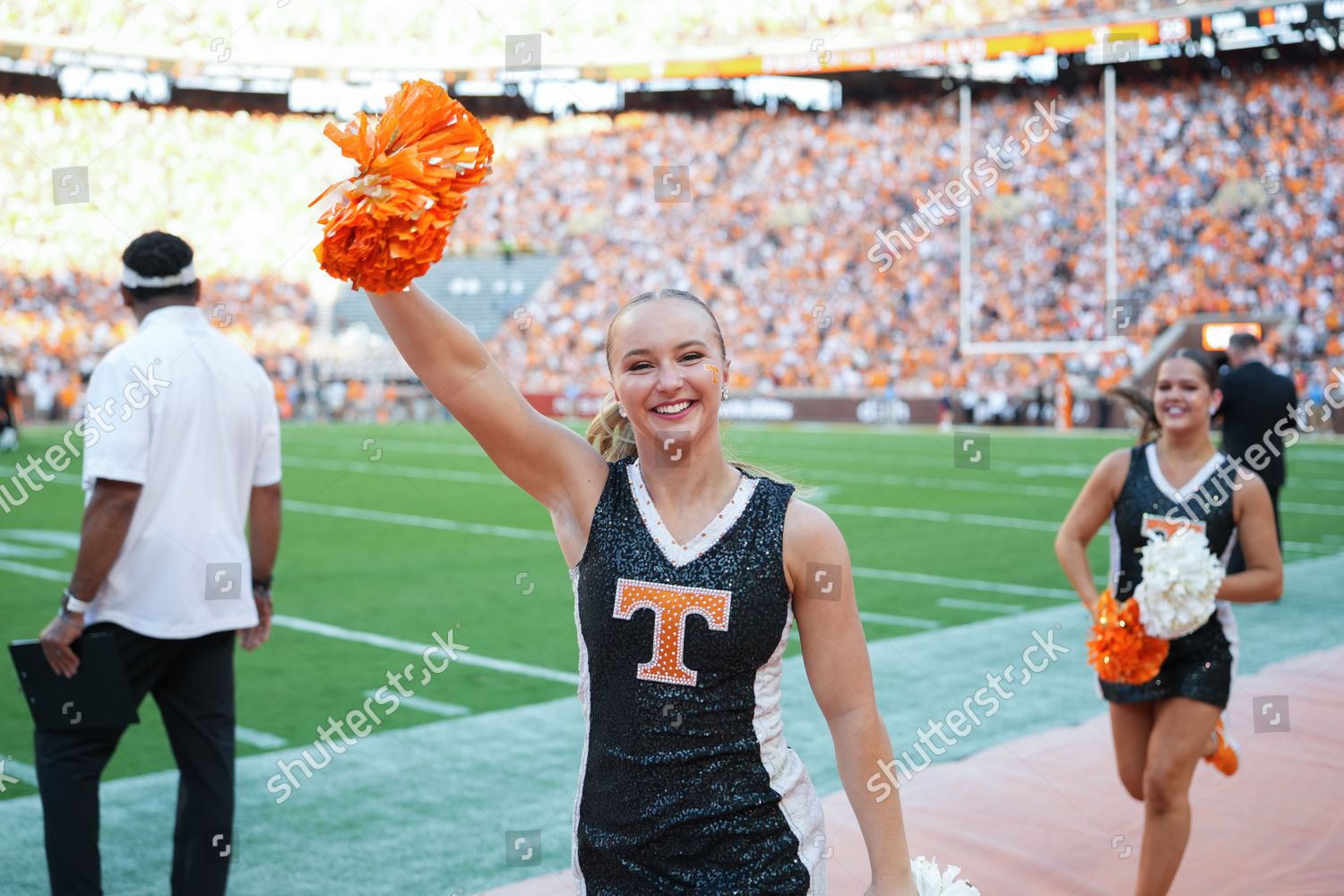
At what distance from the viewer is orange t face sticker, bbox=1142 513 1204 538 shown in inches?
137

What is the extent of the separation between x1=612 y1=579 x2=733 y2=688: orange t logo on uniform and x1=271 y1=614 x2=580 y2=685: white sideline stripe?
4.13 meters

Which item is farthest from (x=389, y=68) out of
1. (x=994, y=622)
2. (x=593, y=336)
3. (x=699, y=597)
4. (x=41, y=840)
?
(x=699, y=597)

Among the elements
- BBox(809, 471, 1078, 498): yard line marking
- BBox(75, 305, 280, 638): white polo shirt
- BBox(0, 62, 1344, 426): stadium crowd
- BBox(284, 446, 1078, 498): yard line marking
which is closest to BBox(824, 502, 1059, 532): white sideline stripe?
BBox(284, 446, 1078, 498): yard line marking

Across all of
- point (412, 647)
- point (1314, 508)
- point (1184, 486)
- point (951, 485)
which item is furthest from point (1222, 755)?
point (951, 485)

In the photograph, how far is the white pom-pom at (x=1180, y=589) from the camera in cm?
326

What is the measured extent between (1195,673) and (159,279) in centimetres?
280

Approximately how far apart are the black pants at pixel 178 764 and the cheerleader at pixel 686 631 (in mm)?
1594

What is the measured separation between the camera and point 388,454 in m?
18.9

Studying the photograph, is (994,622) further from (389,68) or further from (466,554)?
(389,68)

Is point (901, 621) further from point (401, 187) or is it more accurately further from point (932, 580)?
point (401, 187)

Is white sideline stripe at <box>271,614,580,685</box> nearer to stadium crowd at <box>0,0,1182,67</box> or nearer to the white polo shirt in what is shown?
the white polo shirt

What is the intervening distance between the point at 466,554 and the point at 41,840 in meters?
6.23

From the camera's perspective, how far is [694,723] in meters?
1.72

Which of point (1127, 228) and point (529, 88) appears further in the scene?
point (529, 88)
